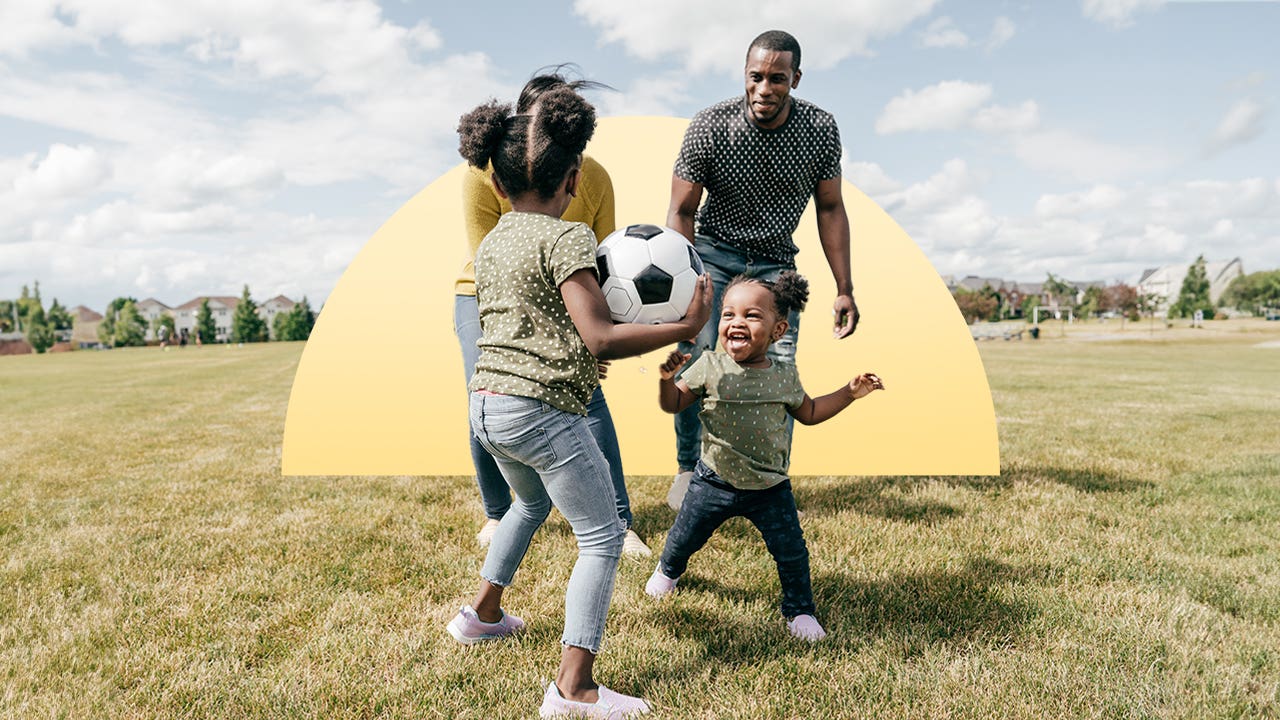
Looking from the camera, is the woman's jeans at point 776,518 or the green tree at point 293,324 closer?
the woman's jeans at point 776,518

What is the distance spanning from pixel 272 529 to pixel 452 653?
2182mm

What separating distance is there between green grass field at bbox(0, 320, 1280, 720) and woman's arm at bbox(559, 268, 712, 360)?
1.15 m

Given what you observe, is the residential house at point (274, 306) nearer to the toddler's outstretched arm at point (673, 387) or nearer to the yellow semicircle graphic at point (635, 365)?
the yellow semicircle graphic at point (635, 365)

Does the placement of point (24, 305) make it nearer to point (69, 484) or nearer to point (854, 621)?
point (69, 484)

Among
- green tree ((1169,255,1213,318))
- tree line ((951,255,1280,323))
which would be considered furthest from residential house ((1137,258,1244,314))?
green tree ((1169,255,1213,318))

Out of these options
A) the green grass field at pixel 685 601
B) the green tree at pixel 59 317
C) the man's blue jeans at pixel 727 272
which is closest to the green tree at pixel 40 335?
the green tree at pixel 59 317

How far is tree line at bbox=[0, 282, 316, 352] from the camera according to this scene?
→ 68.8 metres

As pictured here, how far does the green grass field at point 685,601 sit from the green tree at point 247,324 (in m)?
69.6

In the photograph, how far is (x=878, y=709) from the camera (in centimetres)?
242

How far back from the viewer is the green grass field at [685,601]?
101 inches

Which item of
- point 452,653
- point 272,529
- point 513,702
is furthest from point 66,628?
point 513,702

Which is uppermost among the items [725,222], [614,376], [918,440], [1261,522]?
[725,222]

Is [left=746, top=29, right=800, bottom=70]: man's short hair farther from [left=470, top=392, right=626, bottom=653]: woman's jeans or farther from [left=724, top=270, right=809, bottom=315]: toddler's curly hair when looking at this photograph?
[left=470, top=392, right=626, bottom=653]: woman's jeans

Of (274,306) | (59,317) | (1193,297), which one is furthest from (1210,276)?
(59,317)
